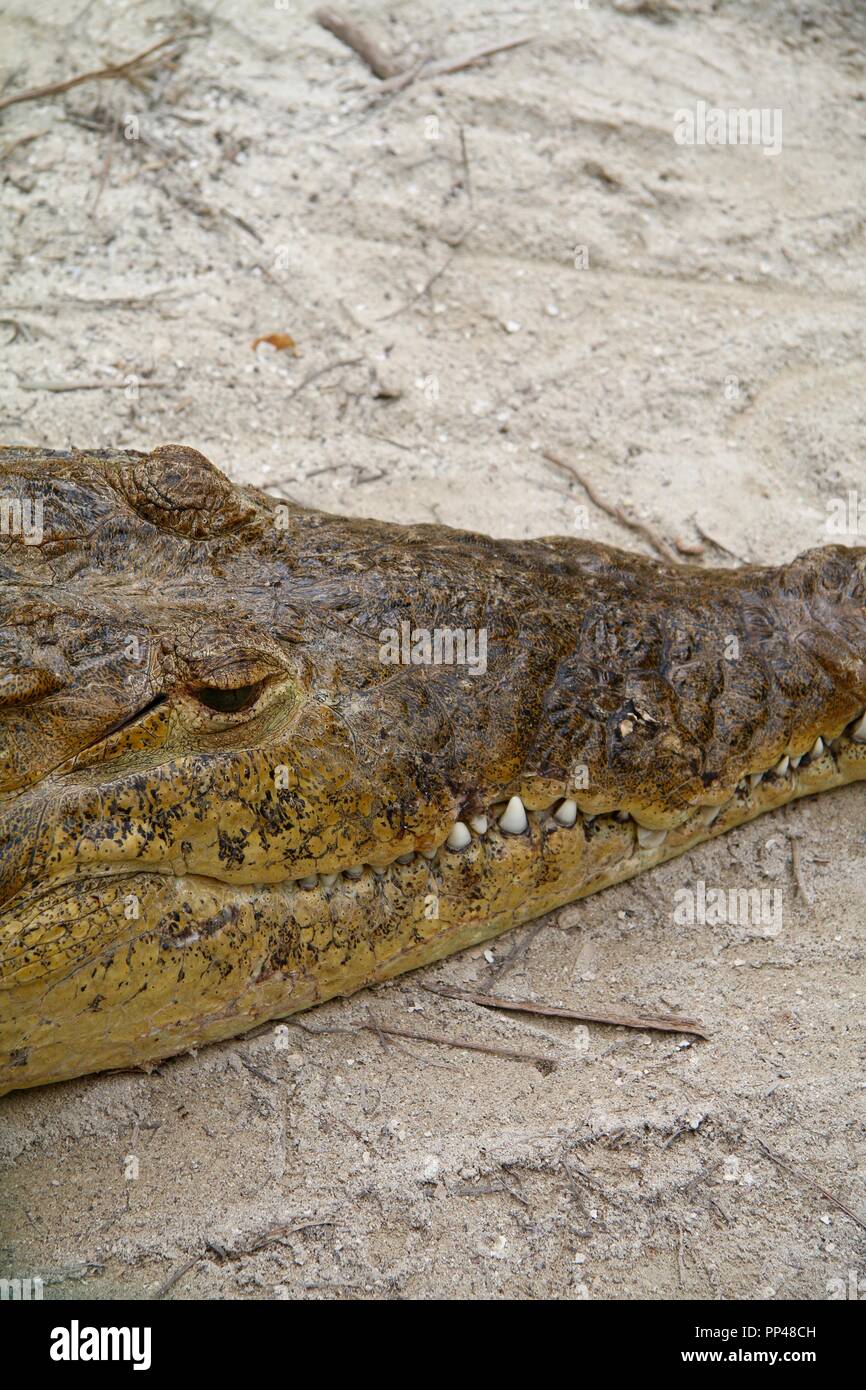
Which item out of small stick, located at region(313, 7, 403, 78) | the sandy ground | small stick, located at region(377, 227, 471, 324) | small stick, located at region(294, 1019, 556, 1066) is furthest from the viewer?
small stick, located at region(313, 7, 403, 78)

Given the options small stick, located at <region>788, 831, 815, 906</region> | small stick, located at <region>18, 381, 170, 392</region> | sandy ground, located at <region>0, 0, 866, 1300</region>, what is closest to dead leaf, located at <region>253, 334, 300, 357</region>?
sandy ground, located at <region>0, 0, 866, 1300</region>

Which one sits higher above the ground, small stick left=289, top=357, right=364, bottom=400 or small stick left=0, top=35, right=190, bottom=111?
small stick left=0, top=35, right=190, bottom=111

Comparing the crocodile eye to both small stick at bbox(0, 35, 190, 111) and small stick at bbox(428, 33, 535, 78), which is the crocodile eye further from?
small stick at bbox(428, 33, 535, 78)

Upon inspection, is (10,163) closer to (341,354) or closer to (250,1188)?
(341,354)

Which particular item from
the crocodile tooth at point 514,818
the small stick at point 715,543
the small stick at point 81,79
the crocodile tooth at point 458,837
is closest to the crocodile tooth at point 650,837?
the crocodile tooth at point 514,818
